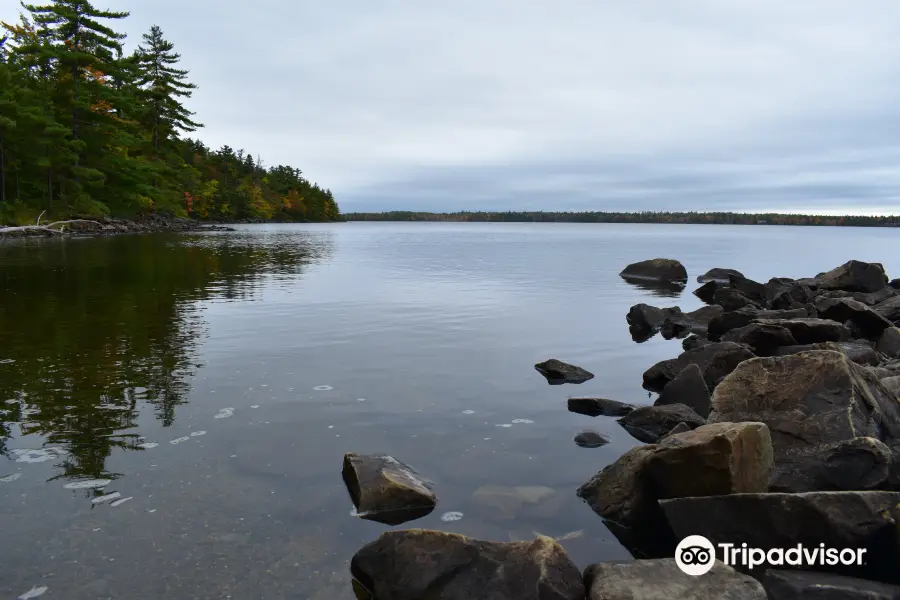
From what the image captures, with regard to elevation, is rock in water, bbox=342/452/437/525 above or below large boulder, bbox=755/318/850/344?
below

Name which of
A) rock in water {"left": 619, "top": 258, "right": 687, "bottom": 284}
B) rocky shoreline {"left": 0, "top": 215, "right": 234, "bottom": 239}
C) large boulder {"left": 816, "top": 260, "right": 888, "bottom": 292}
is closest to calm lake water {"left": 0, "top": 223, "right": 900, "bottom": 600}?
large boulder {"left": 816, "top": 260, "right": 888, "bottom": 292}

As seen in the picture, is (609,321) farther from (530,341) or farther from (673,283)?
(673,283)

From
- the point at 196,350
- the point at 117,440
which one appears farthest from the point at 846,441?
the point at 196,350

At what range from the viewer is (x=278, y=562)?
580cm

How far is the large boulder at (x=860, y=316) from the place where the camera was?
15352mm

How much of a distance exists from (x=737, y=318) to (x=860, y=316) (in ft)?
10.1

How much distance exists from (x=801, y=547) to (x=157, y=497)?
6873mm

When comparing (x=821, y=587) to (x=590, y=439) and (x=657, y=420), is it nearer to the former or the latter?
(x=590, y=439)

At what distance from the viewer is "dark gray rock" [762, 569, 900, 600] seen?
4.64 metres

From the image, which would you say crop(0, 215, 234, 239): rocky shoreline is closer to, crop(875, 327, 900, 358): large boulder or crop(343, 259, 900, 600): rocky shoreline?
crop(343, 259, 900, 600): rocky shoreline

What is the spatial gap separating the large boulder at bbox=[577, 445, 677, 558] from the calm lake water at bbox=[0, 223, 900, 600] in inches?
8.6

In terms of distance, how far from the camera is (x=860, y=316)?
15.7 meters

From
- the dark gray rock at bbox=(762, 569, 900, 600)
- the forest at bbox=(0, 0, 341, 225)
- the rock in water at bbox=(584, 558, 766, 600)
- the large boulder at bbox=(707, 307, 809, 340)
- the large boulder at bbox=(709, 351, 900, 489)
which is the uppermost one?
the forest at bbox=(0, 0, 341, 225)

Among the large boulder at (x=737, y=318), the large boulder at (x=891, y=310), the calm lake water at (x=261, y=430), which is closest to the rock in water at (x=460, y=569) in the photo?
the calm lake water at (x=261, y=430)
